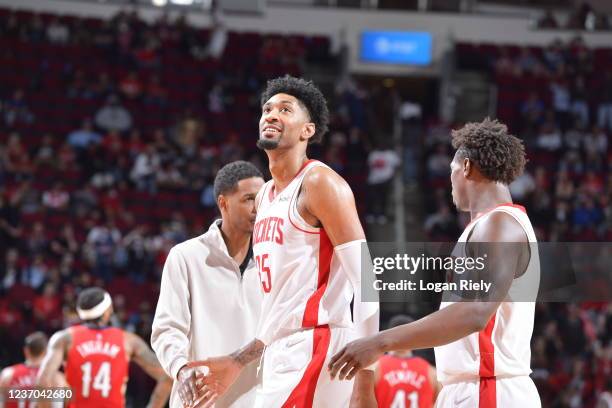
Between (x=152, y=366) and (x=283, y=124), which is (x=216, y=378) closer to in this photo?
(x=283, y=124)

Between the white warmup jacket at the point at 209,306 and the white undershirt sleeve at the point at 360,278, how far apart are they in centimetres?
96

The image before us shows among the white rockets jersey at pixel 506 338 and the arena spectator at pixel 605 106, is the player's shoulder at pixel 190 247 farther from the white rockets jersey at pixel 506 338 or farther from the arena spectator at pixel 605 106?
the arena spectator at pixel 605 106

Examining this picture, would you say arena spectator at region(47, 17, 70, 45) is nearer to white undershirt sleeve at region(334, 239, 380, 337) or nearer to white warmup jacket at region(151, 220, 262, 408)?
white warmup jacket at region(151, 220, 262, 408)

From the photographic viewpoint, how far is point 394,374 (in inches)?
269

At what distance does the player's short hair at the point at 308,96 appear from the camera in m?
4.30

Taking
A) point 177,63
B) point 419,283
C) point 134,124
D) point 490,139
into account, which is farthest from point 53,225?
point 490,139

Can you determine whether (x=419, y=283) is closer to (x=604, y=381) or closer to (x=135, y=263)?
(x=604, y=381)

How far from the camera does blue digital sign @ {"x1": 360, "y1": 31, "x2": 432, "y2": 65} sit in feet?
65.7

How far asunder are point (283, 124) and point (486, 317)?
1438 mm

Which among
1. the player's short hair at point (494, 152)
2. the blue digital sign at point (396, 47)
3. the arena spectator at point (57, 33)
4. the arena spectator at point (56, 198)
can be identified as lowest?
the player's short hair at point (494, 152)

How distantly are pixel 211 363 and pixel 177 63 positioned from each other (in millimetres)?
14444

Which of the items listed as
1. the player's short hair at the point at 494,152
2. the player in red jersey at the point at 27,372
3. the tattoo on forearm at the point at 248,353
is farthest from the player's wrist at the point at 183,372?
the player in red jersey at the point at 27,372

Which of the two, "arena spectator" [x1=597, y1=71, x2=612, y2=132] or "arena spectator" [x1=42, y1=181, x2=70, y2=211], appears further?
"arena spectator" [x1=597, y1=71, x2=612, y2=132]
